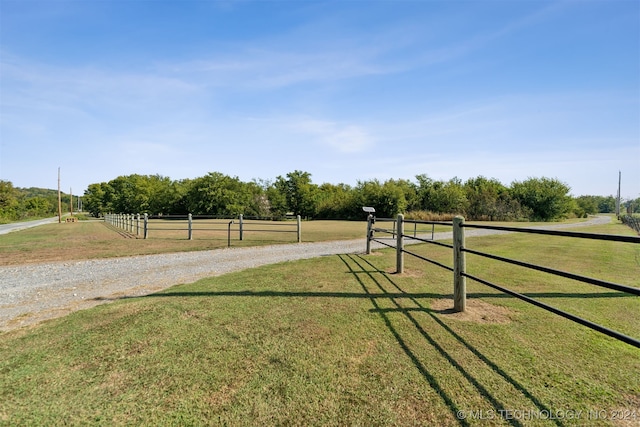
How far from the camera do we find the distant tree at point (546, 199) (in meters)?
43.6

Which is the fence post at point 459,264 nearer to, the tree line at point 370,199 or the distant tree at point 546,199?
the tree line at point 370,199

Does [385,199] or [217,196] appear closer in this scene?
[385,199]

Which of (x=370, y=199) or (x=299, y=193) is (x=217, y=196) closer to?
(x=299, y=193)

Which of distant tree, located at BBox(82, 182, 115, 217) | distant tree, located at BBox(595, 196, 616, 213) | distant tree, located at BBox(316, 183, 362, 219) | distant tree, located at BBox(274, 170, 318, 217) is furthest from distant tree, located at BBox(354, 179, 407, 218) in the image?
distant tree, located at BBox(595, 196, 616, 213)

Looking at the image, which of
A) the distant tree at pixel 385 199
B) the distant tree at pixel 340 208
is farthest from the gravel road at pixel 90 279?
the distant tree at pixel 340 208

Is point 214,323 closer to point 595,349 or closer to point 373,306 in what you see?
point 373,306

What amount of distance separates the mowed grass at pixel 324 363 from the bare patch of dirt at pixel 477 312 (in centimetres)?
3

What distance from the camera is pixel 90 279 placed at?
256 inches

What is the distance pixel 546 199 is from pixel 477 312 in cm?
5050

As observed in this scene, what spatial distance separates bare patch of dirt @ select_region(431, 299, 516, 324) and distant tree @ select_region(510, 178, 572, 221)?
48628mm

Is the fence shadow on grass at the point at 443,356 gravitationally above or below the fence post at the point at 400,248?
below

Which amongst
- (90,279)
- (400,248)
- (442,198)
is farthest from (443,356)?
(442,198)

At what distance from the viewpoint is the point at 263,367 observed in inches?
107

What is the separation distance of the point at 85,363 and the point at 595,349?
4.98 m
